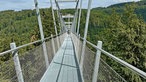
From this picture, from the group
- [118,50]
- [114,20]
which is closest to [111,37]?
[114,20]

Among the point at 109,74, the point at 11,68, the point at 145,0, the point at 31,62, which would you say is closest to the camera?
the point at 109,74

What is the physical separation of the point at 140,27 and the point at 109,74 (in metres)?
23.7

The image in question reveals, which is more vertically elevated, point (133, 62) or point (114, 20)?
point (114, 20)

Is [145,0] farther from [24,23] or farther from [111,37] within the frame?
[111,37]

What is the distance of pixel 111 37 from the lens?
3272 cm

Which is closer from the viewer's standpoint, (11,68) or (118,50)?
(11,68)

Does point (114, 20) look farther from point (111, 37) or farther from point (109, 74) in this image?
point (109, 74)

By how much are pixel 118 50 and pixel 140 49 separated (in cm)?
321

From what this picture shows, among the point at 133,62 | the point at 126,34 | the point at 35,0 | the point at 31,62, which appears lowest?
the point at 133,62

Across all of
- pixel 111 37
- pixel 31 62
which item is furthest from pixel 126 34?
pixel 31 62

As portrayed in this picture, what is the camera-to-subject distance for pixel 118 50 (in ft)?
86.6

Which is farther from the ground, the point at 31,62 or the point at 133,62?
the point at 31,62

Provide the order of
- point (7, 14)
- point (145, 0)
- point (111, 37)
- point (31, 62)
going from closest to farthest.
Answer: point (31, 62), point (111, 37), point (7, 14), point (145, 0)

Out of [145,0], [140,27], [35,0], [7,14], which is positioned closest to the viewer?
[35,0]
